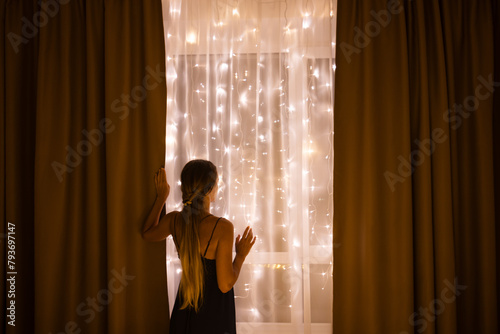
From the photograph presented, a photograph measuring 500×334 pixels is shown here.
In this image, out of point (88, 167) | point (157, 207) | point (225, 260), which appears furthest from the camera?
point (88, 167)

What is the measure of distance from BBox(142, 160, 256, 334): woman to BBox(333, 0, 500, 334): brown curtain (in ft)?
2.68

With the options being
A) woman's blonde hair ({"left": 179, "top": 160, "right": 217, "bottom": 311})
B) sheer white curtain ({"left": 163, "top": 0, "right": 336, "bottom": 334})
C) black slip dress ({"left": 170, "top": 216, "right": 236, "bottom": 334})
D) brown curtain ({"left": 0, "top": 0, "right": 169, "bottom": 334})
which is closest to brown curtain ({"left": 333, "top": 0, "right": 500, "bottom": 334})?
sheer white curtain ({"left": 163, "top": 0, "right": 336, "bottom": 334})

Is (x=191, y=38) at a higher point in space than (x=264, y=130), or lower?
higher

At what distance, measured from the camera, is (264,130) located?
2.56 m

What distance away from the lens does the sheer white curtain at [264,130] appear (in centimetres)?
252

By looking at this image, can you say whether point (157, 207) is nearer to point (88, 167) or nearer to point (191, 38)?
point (88, 167)

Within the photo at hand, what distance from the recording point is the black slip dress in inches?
76.2

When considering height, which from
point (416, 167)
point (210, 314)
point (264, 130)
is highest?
point (264, 130)

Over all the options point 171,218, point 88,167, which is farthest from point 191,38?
point 171,218

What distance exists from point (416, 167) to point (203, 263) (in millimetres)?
1402

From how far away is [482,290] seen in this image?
237cm

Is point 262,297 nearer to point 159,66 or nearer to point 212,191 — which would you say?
point 212,191

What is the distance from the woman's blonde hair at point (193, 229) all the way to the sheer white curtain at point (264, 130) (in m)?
0.58

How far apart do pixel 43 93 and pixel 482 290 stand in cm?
296
